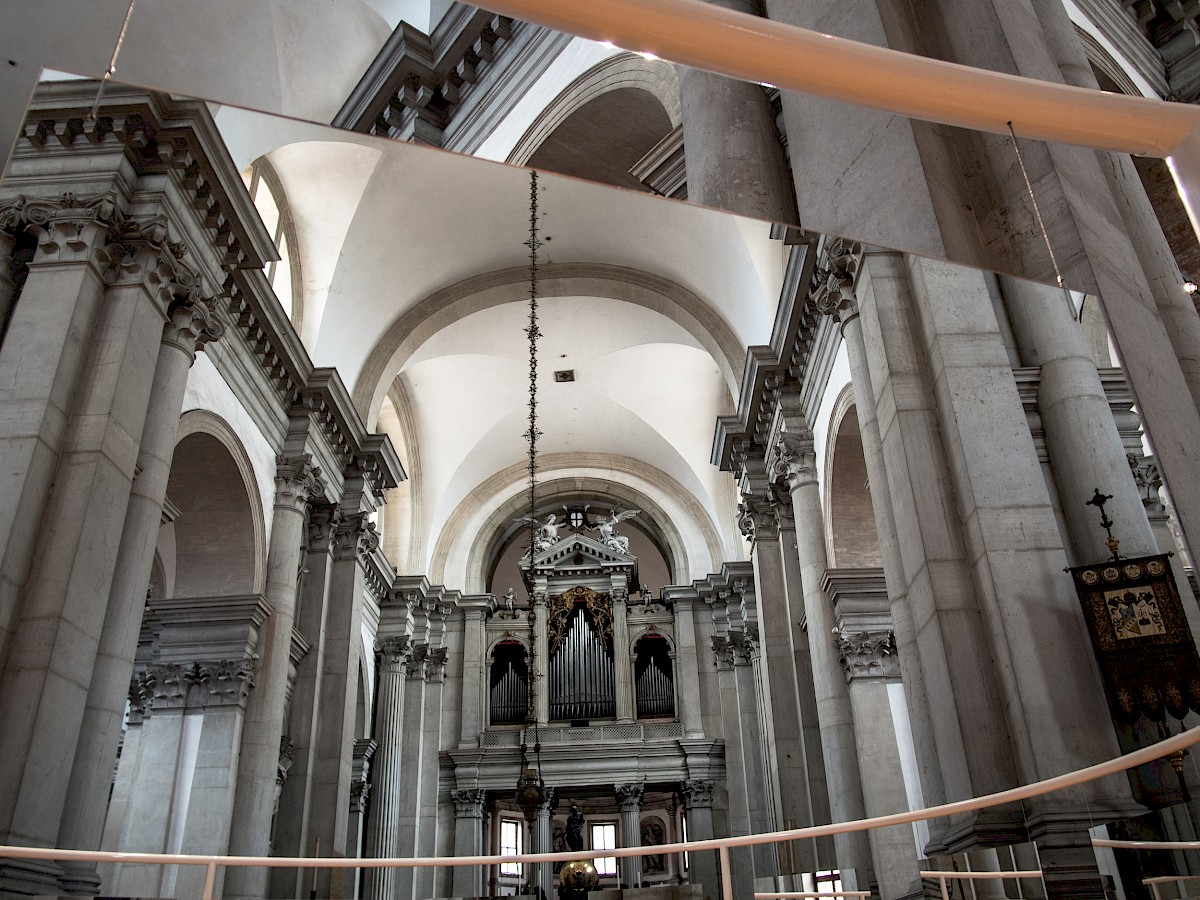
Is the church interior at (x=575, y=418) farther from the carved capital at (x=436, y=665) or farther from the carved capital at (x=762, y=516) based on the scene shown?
the carved capital at (x=436, y=665)

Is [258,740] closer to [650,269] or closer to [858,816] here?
[858,816]

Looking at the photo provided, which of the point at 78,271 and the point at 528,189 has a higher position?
the point at 528,189

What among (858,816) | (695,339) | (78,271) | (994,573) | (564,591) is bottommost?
(858,816)

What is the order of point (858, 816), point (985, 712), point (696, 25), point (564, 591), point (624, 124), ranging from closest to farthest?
point (696, 25), point (985, 712), point (858, 816), point (624, 124), point (564, 591)

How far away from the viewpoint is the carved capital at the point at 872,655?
36.4 feet

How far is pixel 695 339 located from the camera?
16.5 meters

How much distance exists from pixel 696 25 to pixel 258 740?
10829mm

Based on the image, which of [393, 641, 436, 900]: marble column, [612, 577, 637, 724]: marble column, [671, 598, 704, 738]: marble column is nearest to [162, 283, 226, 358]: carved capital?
[393, 641, 436, 900]: marble column

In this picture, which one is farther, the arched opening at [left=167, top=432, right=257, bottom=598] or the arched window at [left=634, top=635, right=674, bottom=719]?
the arched window at [left=634, top=635, right=674, bottom=719]

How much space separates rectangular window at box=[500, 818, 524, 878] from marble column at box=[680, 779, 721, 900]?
3731mm

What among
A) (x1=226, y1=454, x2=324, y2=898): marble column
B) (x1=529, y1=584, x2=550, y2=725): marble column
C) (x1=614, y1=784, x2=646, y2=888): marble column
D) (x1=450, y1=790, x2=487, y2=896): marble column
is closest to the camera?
(x1=226, y1=454, x2=324, y2=898): marble column

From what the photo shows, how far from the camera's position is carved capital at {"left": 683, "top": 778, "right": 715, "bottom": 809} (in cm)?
1994

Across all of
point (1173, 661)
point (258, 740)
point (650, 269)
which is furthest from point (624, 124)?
point (1173, 661)

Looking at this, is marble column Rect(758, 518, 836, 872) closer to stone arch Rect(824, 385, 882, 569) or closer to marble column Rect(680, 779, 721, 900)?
stone arch Rect(824, 385, 882, 569)
